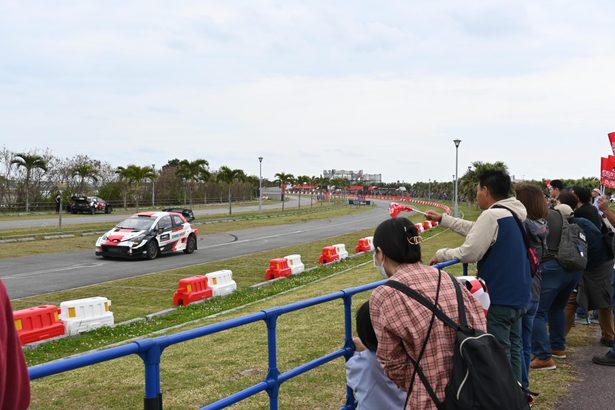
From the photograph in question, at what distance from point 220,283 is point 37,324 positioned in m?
5.09

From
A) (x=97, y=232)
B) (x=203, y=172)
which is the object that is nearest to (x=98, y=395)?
(x=97, y=232)

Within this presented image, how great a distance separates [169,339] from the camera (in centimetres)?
270

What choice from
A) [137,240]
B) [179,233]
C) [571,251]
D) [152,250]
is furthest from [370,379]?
[179,233]

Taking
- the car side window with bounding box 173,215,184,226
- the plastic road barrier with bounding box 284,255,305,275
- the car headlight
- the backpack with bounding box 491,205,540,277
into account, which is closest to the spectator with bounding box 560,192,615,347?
the backpack with bounding box 491,205,540,277

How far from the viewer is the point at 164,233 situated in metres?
21.1

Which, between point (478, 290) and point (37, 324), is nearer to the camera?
point (478, 290)

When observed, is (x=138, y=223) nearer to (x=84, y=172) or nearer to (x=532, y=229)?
(x=532, y=229)

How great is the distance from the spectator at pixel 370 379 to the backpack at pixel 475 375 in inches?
17.7

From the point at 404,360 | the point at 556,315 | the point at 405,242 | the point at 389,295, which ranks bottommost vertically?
the point at 556,315

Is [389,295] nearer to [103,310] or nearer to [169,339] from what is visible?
[169,339]

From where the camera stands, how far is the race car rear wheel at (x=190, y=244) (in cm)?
2227

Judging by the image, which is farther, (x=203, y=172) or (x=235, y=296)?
(x=203, y=172)

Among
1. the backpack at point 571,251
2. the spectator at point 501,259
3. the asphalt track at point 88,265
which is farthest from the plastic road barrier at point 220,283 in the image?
the spectator at point 501,259

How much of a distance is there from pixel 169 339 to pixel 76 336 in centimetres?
790
